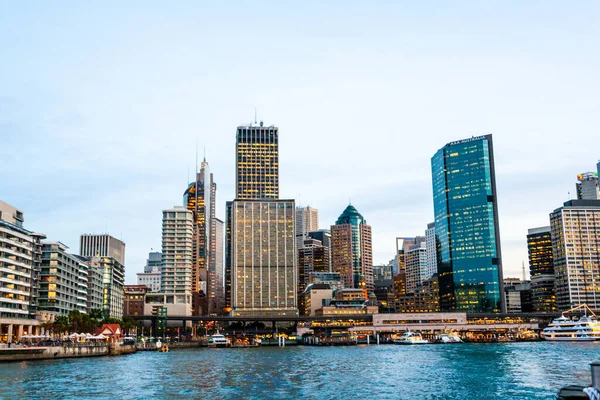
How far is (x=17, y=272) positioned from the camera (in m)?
182

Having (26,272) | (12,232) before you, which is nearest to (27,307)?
(26,272)

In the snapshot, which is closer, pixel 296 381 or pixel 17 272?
pixel 296 381

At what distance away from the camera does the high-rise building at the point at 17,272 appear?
17412cm

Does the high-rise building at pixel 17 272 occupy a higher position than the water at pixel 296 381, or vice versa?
the high-rise building at pixel 17 272

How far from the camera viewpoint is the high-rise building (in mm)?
174125

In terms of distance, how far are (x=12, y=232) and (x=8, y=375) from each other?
9574 centimetres

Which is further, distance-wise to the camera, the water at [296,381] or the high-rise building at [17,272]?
the high-rise building at [17,272]

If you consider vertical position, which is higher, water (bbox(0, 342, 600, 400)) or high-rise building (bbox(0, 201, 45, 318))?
high-rise building (bbox(0, 201, 45, 318))

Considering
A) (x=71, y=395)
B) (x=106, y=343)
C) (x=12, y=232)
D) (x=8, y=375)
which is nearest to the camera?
(x=71, y=395)

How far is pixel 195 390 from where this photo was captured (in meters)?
77.9

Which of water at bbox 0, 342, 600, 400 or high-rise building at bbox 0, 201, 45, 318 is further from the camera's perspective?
high-rise building at bbox 0, 201, 45, 318

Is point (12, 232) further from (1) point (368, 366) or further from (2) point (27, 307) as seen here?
(1) point (368, 366)

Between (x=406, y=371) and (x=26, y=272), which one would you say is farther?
(x=26, y=272)

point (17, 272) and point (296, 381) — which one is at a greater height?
point (17, 272)
